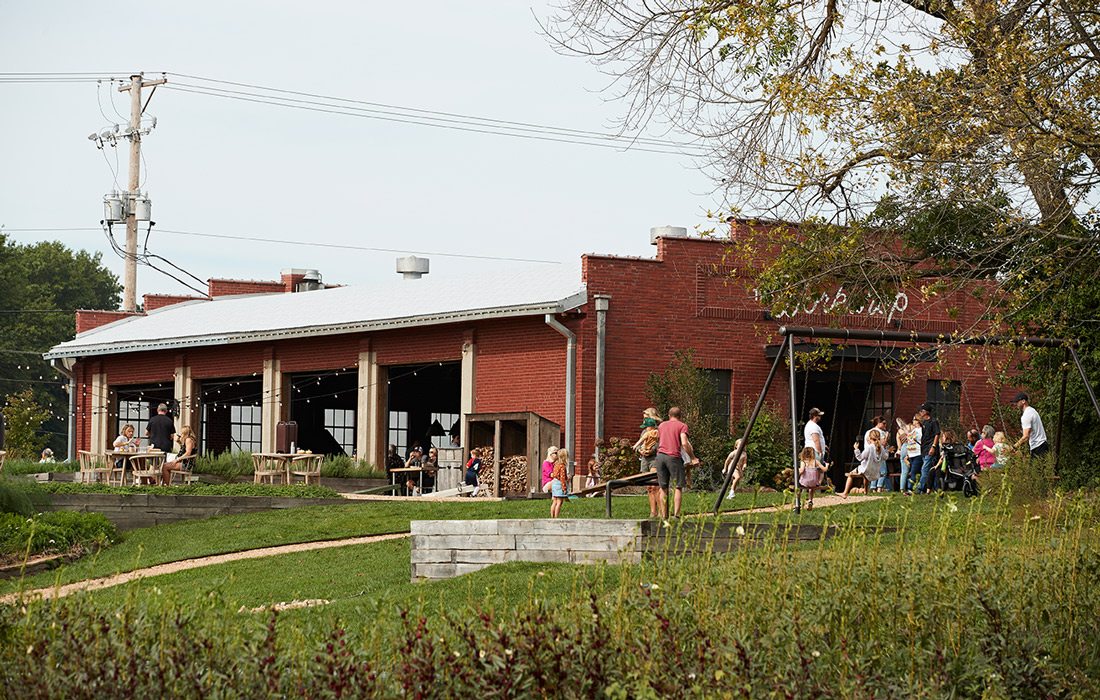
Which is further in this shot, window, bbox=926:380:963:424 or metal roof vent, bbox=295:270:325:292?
metal roof vent, bbox=295:270:325:292

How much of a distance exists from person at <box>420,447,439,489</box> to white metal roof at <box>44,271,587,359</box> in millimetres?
2715

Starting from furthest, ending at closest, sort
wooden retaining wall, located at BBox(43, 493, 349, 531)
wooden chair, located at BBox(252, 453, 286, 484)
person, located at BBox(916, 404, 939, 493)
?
wooden chair, located at BBox(252, 453, 286, 484) → wooden retaining wall, located at BBox(43, 493, 349, 531) → person, located at BBox(916, 404, 939, 493)

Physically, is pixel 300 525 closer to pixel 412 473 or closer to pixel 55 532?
pixel 55 532

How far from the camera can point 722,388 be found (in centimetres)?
2812

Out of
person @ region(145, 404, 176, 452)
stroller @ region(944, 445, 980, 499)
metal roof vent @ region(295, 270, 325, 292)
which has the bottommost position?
stroller @ region(944, 445, 980, 499)

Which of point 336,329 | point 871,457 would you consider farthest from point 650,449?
point 336,329

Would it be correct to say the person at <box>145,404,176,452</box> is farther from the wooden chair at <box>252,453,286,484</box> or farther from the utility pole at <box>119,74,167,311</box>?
the utility pole at <box>119,74,167,311</box>

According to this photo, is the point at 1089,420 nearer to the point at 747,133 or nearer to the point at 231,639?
the point at 747,133

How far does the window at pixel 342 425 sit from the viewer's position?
3866cm

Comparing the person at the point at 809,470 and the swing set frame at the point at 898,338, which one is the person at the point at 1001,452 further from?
the person at the point at 809,470

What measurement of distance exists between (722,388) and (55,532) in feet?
42.7

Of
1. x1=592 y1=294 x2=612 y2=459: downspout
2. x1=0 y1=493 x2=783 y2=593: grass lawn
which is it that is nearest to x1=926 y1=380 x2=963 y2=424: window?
x1=592 y1=294 x2=612 y2=459: downspout

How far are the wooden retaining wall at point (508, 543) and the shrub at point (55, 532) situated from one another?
5.98 metres

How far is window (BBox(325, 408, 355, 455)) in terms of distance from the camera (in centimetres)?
3866
